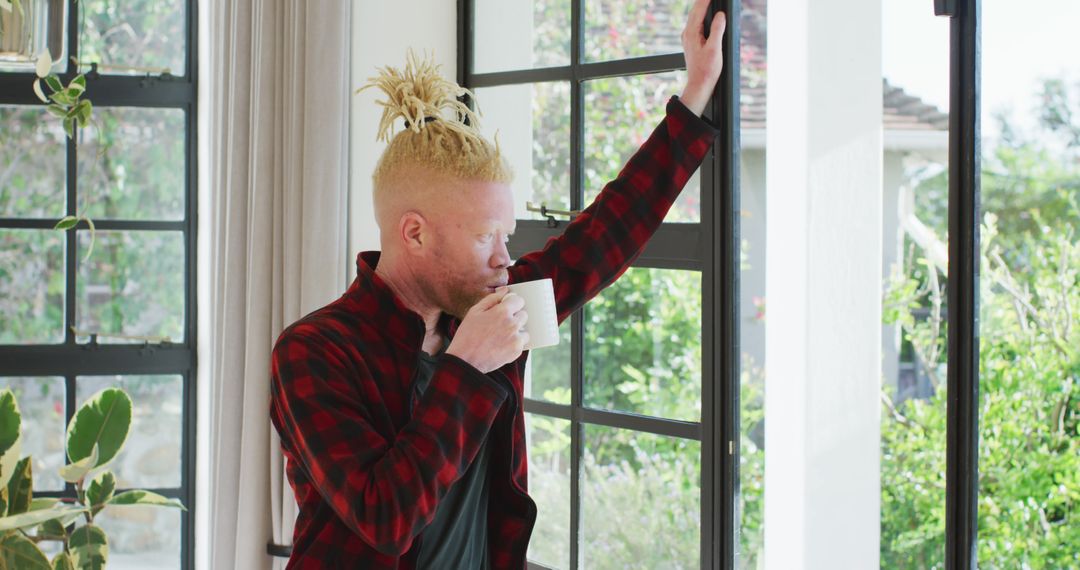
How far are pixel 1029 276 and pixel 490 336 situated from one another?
93 centimetres

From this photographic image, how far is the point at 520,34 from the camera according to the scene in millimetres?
2449

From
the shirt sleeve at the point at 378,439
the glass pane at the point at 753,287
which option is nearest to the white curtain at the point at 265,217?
the shirt sleeve at the point at 378,439

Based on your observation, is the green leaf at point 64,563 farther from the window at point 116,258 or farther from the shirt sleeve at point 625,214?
the window at point 116,258

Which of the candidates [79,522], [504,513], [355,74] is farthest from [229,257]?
[504,513]

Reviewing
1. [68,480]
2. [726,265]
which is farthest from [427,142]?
[726,265]

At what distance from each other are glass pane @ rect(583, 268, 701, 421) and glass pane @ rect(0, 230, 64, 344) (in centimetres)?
162

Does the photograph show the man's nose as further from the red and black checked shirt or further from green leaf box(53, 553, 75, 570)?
green leaf box(53, 553, 75, 570)

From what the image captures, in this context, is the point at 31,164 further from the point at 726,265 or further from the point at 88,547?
the point at 726,265

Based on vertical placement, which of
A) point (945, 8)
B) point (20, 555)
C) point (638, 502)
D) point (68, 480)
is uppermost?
point (945, 8)

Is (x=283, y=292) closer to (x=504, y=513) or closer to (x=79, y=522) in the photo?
(x=79, y=522)

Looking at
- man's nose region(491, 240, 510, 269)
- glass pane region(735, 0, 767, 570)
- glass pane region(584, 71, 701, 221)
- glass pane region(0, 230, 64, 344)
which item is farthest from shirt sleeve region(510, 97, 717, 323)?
glass pane region(735, 0, 767, 570)

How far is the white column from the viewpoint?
2.45 m

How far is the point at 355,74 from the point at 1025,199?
160 centimetres

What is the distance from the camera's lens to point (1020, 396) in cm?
Result: 167
